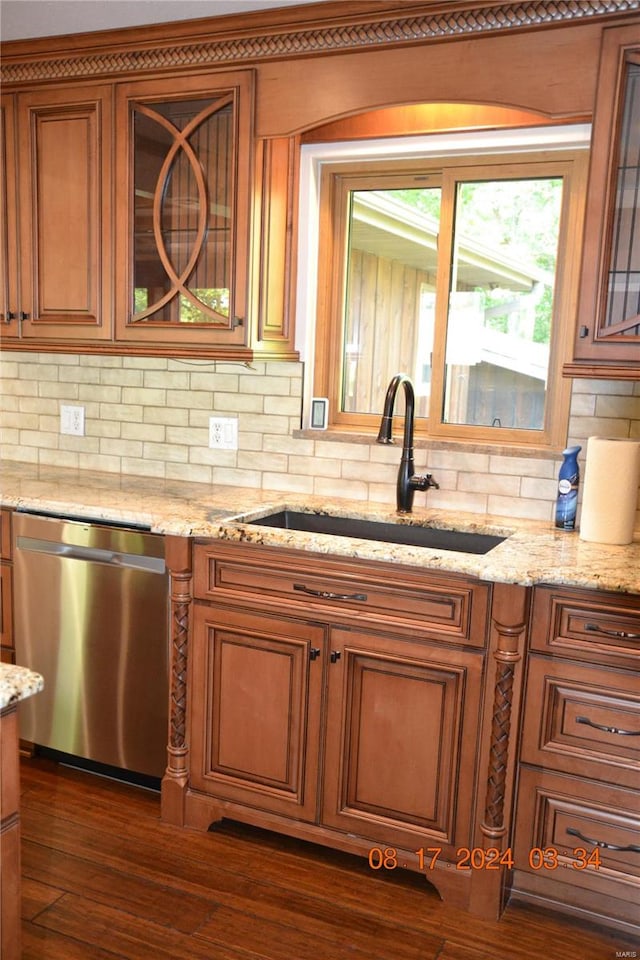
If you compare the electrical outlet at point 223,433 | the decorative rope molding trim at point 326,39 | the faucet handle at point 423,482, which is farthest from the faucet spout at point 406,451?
the decorative rope molding trim at point 326,39

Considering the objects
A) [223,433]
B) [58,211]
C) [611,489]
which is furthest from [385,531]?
[58,211]

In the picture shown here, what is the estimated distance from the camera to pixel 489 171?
9.01ft

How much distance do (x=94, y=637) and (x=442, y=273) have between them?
1.68 meters

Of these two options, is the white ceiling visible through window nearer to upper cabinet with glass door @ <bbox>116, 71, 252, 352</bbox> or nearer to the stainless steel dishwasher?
upper cabinet with glass door @ <bbox>116, 71, 252, 352</bbox>

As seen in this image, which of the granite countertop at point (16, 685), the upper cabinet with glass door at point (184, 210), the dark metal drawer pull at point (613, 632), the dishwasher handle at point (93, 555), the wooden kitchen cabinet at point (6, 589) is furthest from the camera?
the wooden kitchen cabinet at point (6, 589)

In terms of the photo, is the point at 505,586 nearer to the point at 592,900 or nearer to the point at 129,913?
the point at 592,900

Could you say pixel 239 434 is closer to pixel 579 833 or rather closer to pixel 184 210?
pixel 184 210

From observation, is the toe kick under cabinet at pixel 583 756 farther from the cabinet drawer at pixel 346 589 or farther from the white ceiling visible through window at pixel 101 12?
the white ceiling visible through window at pixel 101 12

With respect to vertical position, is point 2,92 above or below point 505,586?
above

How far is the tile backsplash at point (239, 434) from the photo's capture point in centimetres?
270

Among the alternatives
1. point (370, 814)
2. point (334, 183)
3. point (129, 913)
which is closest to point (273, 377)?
point (334, 183)

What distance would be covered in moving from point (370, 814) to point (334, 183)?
2114 millimetres

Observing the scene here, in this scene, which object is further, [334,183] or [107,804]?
[334,183]

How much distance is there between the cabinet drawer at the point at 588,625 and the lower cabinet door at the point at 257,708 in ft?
2.01
